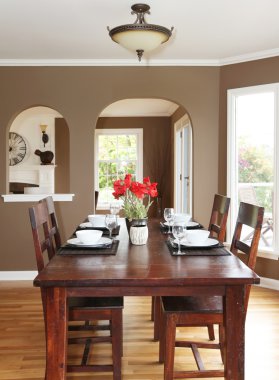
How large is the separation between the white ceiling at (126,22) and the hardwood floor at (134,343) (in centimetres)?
254

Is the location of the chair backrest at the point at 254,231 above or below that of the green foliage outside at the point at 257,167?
below

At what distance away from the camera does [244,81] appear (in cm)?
441

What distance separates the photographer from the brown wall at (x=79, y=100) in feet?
14.9

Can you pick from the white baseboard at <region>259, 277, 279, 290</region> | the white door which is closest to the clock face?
the white door

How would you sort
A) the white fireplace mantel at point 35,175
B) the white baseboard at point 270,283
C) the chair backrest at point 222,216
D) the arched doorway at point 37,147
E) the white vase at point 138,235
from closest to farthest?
the white vase at point 138,235
the chair backrest at point 222,216
the white baseboard at point 270,283
the white fireplace mantel at point 35,175
the arched doorway at point 37,147

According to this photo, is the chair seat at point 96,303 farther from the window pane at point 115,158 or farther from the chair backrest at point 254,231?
the window pane at point 115,158

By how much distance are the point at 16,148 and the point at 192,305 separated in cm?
742

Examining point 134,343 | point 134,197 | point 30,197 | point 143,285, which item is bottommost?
point 134,343

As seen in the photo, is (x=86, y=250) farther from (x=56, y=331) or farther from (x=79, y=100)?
(x=79, y=100)

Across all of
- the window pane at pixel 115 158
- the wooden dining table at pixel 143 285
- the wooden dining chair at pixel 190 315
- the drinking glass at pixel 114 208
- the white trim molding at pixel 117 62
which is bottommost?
the wooden dining chair at pixel 190 315

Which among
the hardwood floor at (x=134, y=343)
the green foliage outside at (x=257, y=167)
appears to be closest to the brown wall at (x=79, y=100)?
the green foliage outside at (x=257, y=167)

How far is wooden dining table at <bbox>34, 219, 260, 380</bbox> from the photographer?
171 centimetres

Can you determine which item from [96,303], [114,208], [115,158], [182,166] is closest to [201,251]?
[96,303]

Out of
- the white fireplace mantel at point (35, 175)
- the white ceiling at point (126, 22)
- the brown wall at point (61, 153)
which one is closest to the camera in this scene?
the white ceiling at point (126, 22)
